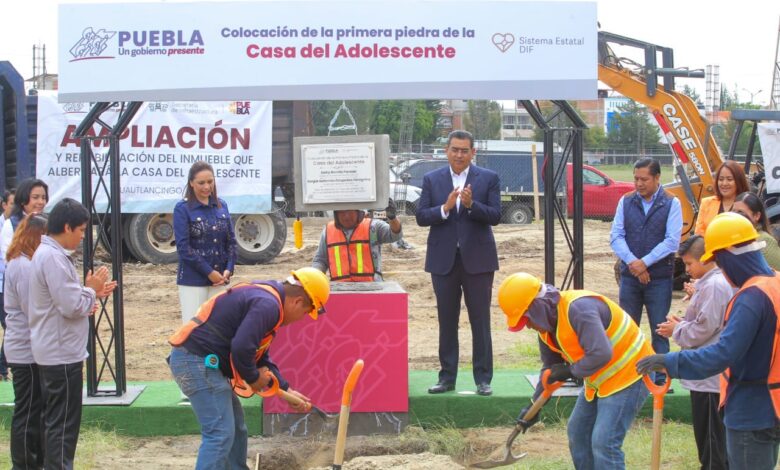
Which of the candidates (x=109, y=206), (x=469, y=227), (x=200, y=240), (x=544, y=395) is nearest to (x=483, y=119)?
(x=469, y=227)

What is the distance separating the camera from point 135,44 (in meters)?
6.77

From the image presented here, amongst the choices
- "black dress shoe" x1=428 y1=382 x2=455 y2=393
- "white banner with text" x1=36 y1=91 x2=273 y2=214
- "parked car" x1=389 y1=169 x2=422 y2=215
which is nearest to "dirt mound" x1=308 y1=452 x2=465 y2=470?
"black dress shoe" x1=428 y1=382 x2=455 y2=393

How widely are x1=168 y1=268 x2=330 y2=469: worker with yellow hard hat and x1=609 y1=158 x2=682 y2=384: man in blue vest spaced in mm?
3076

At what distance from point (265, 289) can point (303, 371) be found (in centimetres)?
207

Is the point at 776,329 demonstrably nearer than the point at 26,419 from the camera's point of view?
Yes

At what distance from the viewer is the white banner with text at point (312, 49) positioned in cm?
675

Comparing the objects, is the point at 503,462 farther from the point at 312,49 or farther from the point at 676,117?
the point at 676,117

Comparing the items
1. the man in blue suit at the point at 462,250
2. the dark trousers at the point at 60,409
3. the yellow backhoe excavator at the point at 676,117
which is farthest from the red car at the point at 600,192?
the dark trousers at the point at 60,409

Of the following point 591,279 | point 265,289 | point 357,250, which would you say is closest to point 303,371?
point 357,250

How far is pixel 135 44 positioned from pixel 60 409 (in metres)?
2.74

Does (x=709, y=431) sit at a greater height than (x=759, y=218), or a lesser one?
lesser

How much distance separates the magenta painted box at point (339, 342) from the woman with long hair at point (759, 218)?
2.42 m

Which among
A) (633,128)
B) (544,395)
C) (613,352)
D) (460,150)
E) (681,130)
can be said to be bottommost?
(544,395)

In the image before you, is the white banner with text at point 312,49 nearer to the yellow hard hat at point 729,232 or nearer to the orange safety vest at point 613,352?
the orange safety vest at point 613,352
